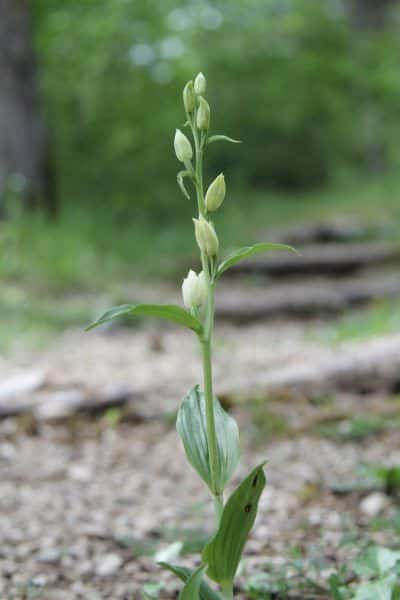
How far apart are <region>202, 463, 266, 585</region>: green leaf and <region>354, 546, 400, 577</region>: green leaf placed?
1.08 feet

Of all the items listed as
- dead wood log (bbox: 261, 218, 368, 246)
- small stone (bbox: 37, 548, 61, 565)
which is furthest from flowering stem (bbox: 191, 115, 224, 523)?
dead wood log (bbox: 261, 218, 368, 246)

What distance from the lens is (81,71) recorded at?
9125 mm

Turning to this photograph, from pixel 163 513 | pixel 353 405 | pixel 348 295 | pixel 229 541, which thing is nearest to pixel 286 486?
pixel 163 513

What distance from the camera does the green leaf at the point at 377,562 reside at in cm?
134

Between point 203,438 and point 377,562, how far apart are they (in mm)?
448

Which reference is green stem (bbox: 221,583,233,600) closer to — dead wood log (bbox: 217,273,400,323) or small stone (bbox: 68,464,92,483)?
small stone (bbox: 68,464,92,483)

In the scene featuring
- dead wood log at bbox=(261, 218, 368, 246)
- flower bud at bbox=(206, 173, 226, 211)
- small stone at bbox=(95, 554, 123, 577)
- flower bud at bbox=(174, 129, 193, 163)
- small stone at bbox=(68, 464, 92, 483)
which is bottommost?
dead wood log at bbox=(261, 218, 368, 246)

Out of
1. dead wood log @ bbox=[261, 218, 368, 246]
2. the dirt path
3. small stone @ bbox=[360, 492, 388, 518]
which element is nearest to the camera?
the dirt path

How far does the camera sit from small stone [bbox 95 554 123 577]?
166cm

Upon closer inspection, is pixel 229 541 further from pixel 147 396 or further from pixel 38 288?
pixel 38 288

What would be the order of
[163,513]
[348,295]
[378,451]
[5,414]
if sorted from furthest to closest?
1. [348,295]
2. [5,414]
3. [378,451]
4. [163,513]

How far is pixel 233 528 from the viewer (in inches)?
44.2

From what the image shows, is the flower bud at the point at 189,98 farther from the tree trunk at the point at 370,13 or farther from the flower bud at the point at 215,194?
the tree trunk at the point at 370,13

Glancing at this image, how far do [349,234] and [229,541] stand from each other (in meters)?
7.06
